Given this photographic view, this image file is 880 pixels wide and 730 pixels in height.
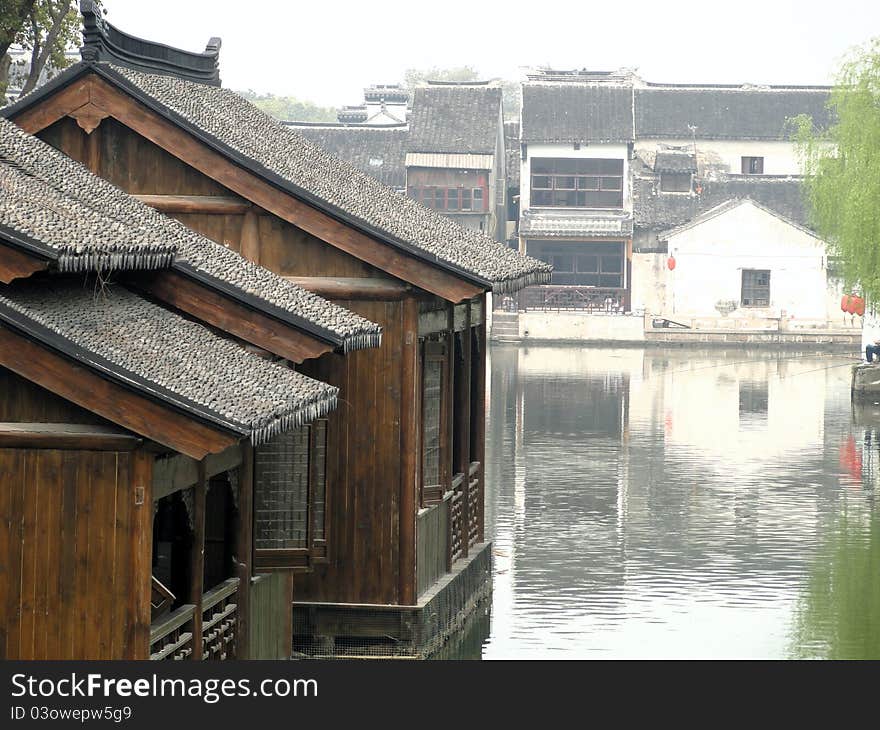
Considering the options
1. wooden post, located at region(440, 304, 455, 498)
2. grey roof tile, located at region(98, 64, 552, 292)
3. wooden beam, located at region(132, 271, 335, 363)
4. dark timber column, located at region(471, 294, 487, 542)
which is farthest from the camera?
dark timber column, located at region(471, 294, 487, 542)

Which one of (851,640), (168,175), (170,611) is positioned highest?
(168,175)

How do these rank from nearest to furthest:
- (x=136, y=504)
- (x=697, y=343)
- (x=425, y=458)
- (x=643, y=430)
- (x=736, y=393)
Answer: (x=136, y=504) → (x=425, y=458) → (x=643, y=430) → (x=736, y=393) → (x=697, y=343)

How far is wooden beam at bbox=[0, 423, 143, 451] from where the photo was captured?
8914mm

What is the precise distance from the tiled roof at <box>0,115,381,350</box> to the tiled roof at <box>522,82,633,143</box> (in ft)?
183

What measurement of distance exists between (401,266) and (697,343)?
47.8 metres

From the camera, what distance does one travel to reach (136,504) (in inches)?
351

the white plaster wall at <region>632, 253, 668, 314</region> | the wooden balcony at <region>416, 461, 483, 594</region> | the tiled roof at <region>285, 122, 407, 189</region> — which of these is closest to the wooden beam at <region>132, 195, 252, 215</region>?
the wooden balcony at <region>416, 461, 483, 594</region>

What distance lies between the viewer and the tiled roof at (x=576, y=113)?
6806 cm

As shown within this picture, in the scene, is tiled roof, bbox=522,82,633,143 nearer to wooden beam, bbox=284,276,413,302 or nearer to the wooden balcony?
the wooden balcony

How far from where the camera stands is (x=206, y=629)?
10.5 m

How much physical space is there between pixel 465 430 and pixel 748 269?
47.6 m

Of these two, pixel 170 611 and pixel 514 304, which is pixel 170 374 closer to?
pixel 170 611

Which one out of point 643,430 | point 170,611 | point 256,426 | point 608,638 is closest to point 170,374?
point 256,426

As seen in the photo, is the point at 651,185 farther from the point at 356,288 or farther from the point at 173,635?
the point at 173,635
